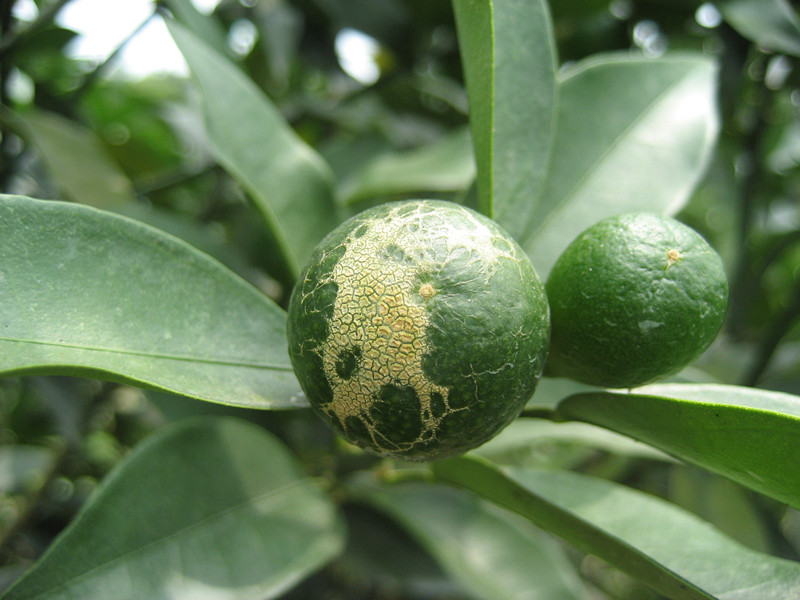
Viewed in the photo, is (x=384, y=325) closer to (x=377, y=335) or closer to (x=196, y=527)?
(x=377, y=335)

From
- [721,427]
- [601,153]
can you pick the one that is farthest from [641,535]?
[601,153]

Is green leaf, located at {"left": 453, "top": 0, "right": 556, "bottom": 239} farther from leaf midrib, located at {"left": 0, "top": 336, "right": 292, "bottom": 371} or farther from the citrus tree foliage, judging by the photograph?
leaf midrib, located at {"left": 0, "top": 336, "right": 292, "bottom": 371}

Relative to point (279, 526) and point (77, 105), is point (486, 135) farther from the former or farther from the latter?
A: point (77, 105)

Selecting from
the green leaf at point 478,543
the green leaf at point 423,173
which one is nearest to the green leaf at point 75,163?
the green leaf at point 423,173

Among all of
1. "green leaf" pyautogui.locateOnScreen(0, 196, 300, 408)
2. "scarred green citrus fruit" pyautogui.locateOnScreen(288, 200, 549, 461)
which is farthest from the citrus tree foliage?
"scarred green citrus fruit" pyautogui.locateOnScreen(288, 200, 549, 461)

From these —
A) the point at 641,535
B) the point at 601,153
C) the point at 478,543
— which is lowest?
the point at 478,543

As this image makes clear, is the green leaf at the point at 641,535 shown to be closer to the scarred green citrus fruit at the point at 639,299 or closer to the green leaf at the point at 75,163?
the scarred green citrus fruit at the point at 639,299
